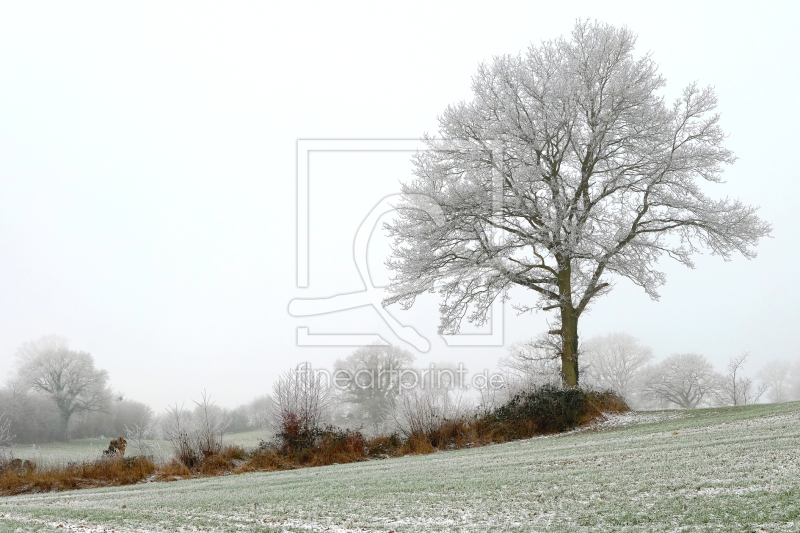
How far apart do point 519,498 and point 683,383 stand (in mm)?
32875

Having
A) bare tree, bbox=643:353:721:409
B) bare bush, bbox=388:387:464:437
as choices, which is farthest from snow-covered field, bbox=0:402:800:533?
bare tree, bbox=643:353:721:409

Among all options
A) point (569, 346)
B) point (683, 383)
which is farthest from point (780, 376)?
point (569, 346)

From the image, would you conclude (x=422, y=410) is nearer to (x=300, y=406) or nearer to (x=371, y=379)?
(x=300, y=406)

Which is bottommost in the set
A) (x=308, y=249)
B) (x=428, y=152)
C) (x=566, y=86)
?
(x=308, y=249)

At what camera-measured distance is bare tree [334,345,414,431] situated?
17.7 meters

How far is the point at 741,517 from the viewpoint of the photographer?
4.72 meters

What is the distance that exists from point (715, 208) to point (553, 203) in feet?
14.9

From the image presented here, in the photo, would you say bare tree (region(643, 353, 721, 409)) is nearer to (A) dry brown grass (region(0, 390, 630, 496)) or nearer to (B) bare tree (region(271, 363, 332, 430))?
(A) dry brown grass (region(0, 390, 630, 496))

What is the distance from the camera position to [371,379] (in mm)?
20328

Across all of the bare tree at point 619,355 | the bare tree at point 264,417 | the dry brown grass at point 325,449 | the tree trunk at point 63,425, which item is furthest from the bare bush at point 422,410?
the bare tree at point 619,355

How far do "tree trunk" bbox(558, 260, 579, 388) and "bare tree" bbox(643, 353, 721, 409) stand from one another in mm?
21042

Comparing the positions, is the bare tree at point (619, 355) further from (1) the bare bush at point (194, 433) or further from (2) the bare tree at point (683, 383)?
(1) the bare bush at point (194, 433)

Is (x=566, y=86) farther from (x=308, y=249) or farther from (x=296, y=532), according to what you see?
(x=296, y=532)

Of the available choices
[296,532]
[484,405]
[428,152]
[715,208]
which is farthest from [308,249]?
[296,532]
